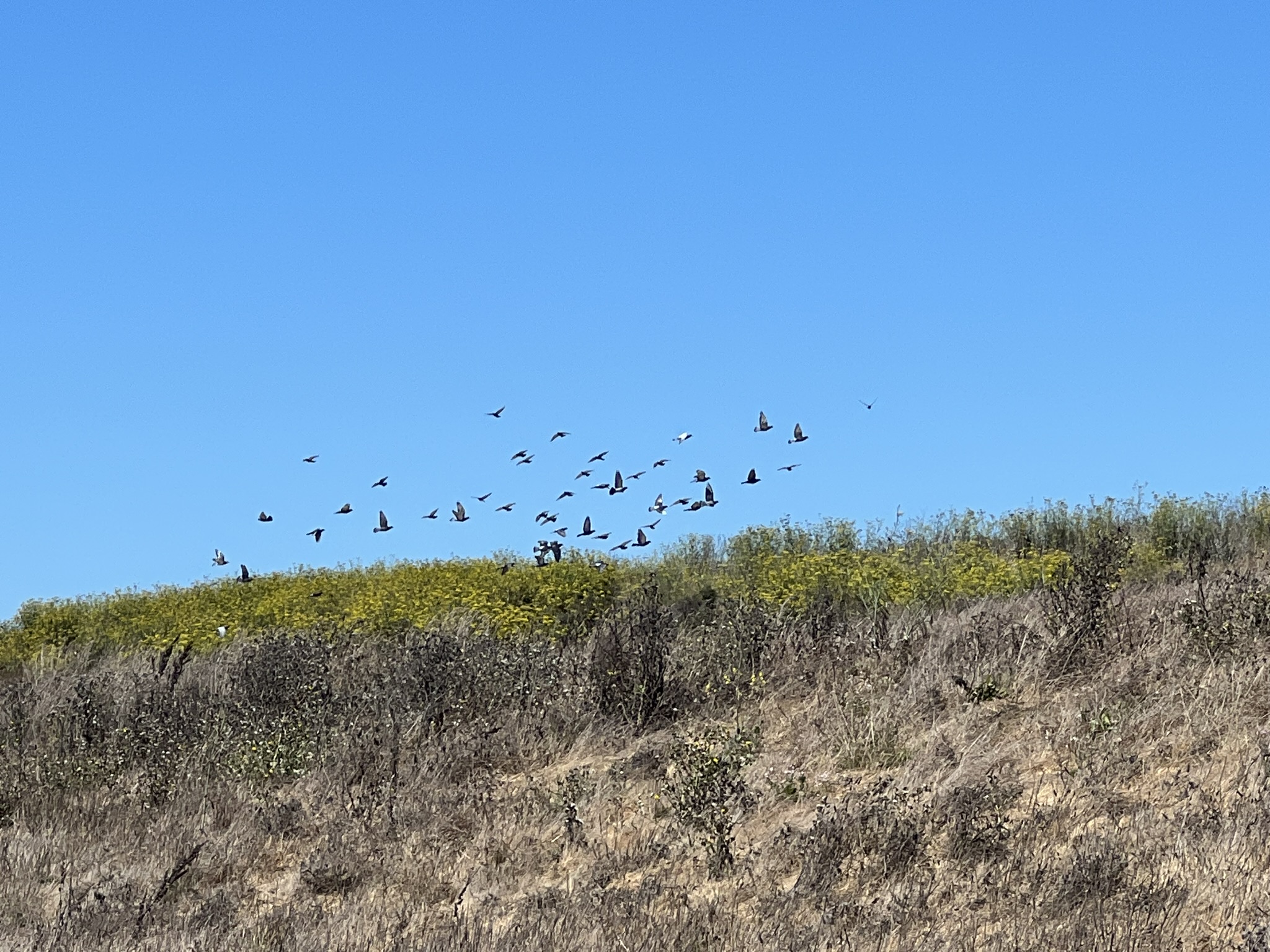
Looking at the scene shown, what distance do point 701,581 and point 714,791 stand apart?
11.1 m

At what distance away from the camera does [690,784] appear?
9.29m

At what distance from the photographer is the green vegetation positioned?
17641 mm

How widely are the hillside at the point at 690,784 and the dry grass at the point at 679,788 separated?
0.03 m

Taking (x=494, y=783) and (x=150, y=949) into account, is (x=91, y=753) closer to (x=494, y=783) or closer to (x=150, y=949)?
(x=494, y=783)

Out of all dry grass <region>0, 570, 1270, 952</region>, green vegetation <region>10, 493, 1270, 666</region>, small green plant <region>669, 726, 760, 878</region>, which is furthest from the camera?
green vegetation <region>10, 493, 1270, 666</region>

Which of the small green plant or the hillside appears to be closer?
the hillside

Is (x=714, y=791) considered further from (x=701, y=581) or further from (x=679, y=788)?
(x=701, y=581)

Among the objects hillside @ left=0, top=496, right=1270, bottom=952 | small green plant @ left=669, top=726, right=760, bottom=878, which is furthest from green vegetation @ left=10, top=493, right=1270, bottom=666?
small green plant @ left=669, top=726, right=760, bottom=878

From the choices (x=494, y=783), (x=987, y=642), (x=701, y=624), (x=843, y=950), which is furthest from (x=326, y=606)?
(x=843, y=950)

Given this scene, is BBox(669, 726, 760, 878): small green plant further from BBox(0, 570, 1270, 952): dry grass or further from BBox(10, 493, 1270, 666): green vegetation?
BBox(10, 493, 1270, 666): green vegetation

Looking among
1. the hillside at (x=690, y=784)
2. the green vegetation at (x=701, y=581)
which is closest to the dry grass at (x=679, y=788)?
the hillside at (x=690, y=784)

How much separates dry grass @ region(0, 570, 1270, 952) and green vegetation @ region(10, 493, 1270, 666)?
3141mm

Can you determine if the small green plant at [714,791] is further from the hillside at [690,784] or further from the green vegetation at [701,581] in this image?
the green vegetation at [701,581]

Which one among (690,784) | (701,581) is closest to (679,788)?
(690,784)
